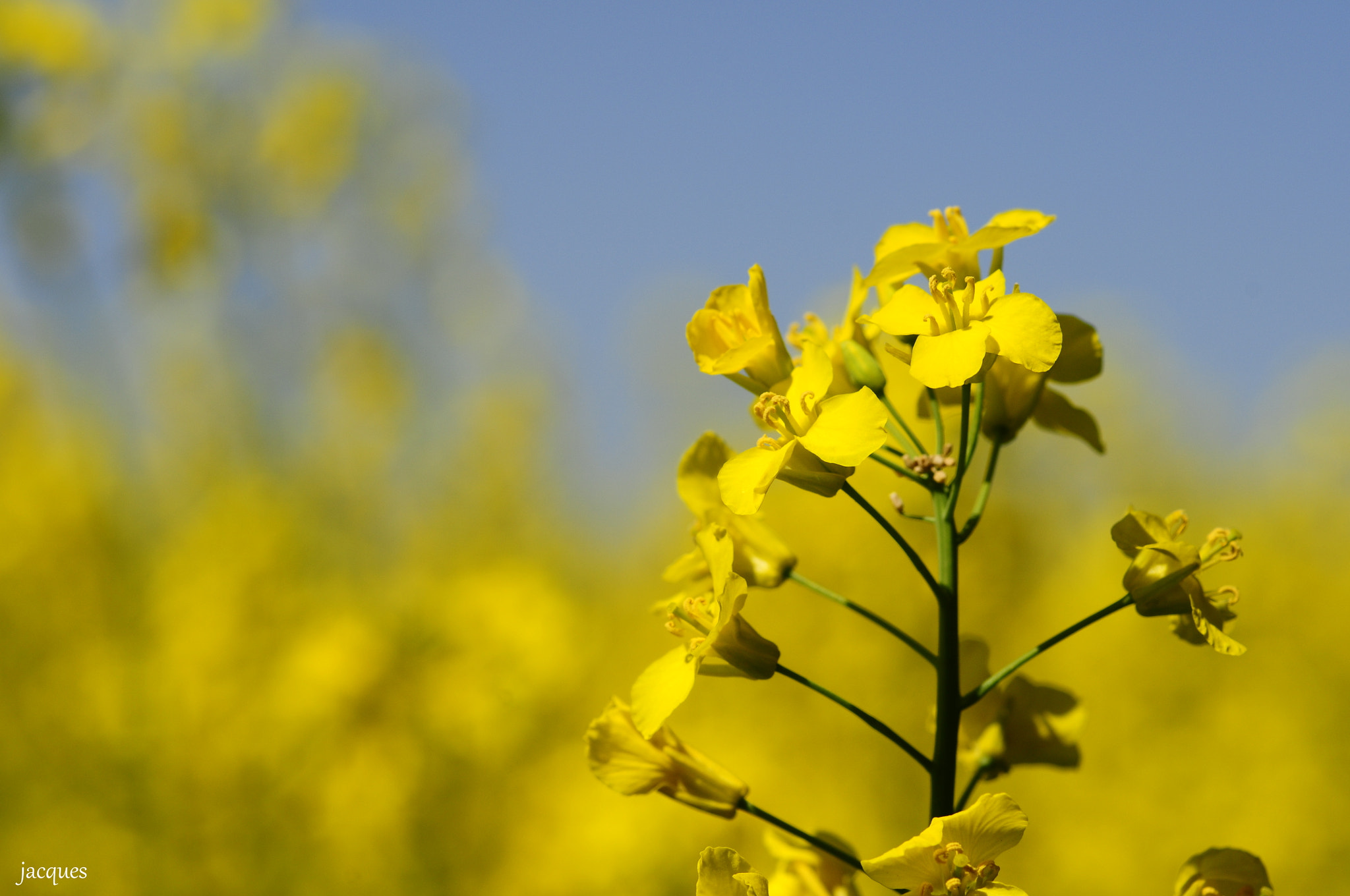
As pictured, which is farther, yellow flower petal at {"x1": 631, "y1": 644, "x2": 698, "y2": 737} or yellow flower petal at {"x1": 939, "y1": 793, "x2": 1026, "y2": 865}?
yellow flower petal at {"x1": 631, "y1": 644, "x2": 698, "y2": 737}

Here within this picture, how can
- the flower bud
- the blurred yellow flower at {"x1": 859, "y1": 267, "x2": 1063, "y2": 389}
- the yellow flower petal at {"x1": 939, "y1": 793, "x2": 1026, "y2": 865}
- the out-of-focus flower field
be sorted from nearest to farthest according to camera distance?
the yellow flower petal at {"x1": 939, "y1": 793, "x2": 1026, "y2": 865} → the blurred yellow flower at {"x1": 859, "y1": 267, "x2": 1063, "y2": 389} → the flower bud → the out-of-focus flower field

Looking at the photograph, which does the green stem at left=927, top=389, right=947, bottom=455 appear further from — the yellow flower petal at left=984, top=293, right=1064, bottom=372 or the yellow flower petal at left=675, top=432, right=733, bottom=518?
the yellow flower petal at left=675, top=432, right=733, bottom=518

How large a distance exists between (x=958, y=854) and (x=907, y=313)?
572 mm

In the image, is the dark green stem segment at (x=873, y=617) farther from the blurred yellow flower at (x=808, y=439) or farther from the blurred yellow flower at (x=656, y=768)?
the blurred yellow flower at (x=656, y=768)

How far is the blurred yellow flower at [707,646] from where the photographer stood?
43.7 inches

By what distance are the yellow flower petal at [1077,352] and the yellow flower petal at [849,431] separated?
38 centimetres

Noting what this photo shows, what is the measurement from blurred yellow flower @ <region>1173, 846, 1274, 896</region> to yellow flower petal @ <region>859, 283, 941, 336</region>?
69 cm

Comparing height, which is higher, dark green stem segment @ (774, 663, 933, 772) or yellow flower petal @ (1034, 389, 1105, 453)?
yellow flower petal @ (1034, 389, 1105, 453)

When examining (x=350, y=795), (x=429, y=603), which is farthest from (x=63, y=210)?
(x=350, y=795)

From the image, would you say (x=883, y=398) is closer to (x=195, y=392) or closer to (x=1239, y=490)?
(x=195, y=392)

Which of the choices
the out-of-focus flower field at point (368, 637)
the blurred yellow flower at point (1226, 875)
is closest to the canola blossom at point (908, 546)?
the blurred yellow flower at point (1226, 875)

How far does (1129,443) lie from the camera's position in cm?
962

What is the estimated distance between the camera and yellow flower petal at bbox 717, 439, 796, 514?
1079mm

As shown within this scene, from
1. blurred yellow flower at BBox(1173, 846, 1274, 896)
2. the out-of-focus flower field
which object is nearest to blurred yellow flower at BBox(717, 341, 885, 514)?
blurred yellow flower at BBox(1173, 846, 1274, 896)
